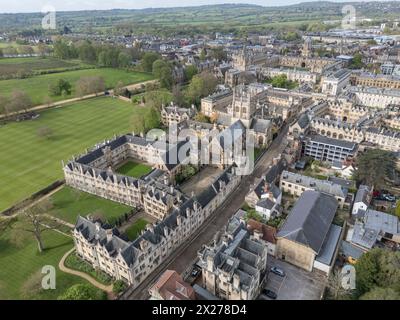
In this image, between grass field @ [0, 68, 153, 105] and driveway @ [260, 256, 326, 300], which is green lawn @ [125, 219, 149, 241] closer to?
driveway @ [260, 256, 326, 300]

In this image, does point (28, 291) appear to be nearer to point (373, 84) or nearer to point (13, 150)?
point (13, 150)

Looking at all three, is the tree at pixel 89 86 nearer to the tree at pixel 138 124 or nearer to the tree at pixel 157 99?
the tree at pixel 157 99

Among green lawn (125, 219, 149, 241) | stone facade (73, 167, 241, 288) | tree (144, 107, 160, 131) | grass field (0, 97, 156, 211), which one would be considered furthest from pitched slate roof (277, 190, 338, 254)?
tree (144, 107, 160, 131)

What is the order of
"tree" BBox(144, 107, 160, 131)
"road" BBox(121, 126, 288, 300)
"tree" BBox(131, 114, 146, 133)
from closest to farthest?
1. "road" BBox(121, 126, 288, 300)
2. "tree" BBox(131, 114, 146, 133)
3. "tree" BBox(144, 107, 160, 131)

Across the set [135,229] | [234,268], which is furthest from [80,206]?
[234,268]

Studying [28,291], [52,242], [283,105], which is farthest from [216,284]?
[283,105]

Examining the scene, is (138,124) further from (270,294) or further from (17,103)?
(270,294)
